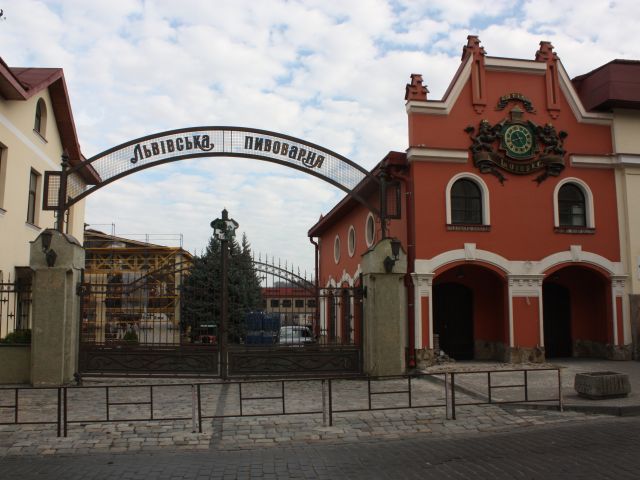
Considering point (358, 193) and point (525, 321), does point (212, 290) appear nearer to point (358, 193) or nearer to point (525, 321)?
point (358, 193)

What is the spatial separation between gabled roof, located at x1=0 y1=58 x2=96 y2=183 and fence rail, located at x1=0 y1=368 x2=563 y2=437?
23.7 ft

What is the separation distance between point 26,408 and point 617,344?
14931 mm

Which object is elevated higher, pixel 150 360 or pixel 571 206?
pixel 571 206

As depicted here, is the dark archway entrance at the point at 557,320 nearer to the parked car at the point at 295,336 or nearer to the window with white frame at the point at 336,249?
the parked car at the point at 295,336

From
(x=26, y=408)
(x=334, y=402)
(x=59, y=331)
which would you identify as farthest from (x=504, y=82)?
(x=26, y=408)

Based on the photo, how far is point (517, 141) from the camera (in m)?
16.6

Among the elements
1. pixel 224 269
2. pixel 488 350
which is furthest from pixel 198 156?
pixel 488 350

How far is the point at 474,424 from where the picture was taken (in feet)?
29.3

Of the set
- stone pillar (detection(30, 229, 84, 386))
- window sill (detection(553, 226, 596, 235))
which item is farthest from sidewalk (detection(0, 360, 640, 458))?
window sill (detection(553, 226, 596, 235))

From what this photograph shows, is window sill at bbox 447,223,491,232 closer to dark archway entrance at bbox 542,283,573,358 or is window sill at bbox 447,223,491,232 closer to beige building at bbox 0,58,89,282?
dark archway entrance at bbox 542,283,573,358

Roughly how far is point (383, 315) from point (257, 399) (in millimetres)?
3991

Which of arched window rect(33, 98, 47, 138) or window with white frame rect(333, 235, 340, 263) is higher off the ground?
arched window rect(33, 98, 47, 138)

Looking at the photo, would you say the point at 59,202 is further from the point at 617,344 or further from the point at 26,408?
the point at 617,344

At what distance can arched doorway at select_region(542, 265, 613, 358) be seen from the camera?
1773 centimetres
